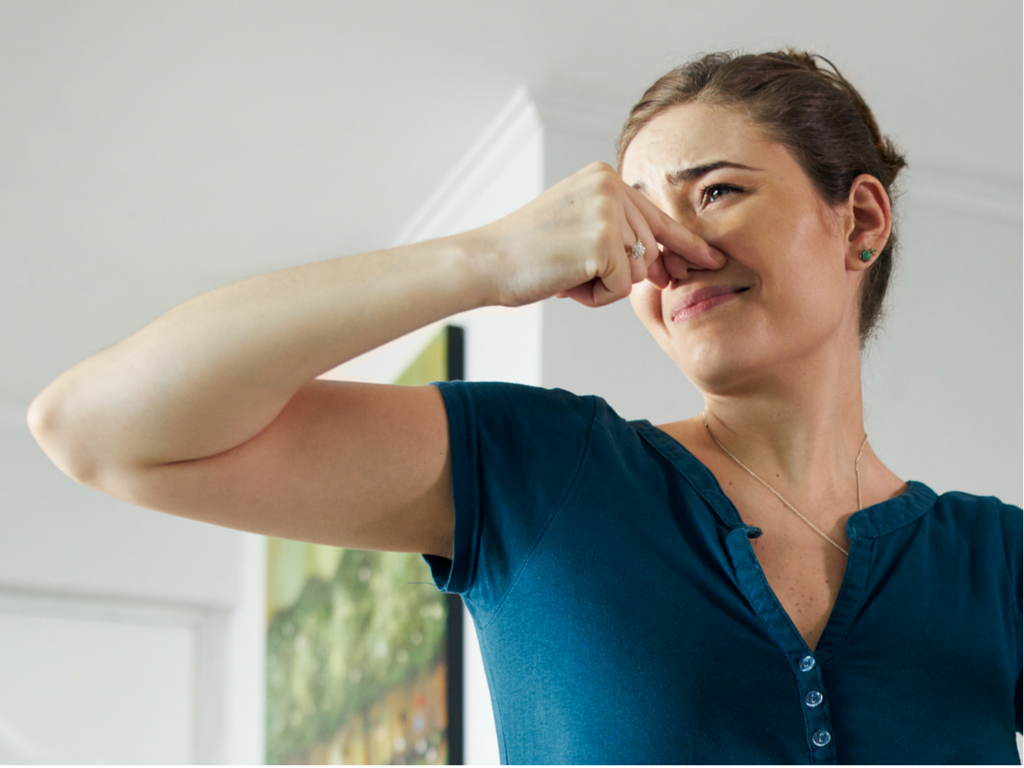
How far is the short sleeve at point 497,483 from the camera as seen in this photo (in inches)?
34.4

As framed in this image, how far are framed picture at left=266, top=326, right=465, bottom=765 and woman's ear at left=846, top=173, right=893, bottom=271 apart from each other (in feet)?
4.31

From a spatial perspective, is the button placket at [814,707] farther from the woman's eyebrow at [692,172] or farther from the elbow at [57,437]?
the elbow at [57,437]

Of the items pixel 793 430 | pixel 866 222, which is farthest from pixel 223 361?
pixel 866 222

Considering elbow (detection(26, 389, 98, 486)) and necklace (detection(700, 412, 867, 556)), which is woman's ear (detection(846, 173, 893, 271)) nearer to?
necklace (detection(700, 412, 867, 556))

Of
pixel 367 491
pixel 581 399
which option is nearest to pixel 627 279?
pixel 581 399

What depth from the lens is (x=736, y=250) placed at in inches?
39.8

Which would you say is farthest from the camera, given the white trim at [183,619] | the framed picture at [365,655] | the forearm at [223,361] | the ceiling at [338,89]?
the white trim at [183,619]

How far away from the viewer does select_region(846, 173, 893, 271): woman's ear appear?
3.79 ft

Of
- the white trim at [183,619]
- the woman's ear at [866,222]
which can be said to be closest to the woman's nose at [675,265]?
the woman's ear at [866,222]

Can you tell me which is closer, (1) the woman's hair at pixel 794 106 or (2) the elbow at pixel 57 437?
(2) the elbow at pixel 57 437

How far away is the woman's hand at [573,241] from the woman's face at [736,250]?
0.13 metres

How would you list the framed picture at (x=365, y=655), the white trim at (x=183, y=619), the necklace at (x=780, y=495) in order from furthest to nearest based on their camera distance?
the white trim at (x=183, y=619), the framed picture at (x=365, y=655), the necklace at (x=780, y=495)

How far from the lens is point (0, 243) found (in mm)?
3209

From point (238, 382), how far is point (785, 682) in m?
0.47
